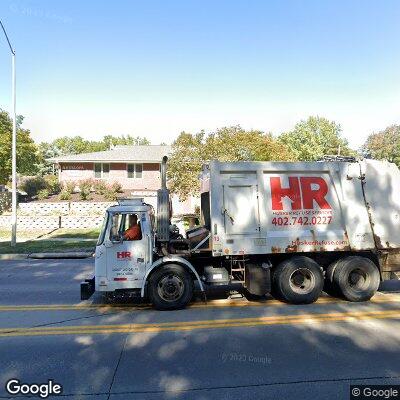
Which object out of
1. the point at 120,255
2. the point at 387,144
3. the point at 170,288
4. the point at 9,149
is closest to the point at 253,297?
the point at 170,288

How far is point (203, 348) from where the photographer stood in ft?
18.5

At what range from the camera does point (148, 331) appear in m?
6.39

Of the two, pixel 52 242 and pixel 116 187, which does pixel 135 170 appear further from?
pixel 52 242

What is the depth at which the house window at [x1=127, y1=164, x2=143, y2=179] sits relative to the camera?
35.6 metres

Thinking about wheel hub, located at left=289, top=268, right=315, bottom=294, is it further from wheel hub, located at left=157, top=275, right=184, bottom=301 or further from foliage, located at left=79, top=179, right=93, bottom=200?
foliage, located at left=79, top=179, right=93, bottom=200

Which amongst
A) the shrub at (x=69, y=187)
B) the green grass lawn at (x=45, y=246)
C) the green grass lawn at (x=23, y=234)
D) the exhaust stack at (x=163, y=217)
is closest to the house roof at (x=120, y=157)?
the shrub at (x=69, y=187)

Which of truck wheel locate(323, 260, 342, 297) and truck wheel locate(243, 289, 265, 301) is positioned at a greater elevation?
truck wheel locate(323, 260, 342, 297)

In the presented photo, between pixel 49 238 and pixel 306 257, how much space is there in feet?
52.4

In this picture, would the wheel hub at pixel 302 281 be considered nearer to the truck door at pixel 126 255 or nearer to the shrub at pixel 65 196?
the truck door at pixel 126 255

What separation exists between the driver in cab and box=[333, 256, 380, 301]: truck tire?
4098mm

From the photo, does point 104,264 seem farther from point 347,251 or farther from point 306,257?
point 347,251

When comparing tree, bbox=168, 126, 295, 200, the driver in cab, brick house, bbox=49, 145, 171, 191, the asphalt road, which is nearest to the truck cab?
the driver in cab

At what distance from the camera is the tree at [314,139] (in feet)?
205

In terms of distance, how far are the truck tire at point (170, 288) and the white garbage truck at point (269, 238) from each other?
0.06 ft
